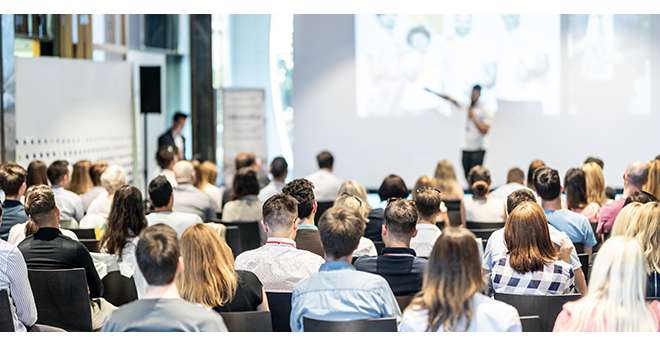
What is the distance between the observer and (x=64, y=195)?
23.6 feet

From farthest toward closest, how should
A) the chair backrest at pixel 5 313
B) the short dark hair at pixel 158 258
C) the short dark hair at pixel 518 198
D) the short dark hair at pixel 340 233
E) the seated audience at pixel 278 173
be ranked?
1. the seated audience at pixel 278 173
2. the short dark hair at pixel 518 198
3. the chair backrest at pixel 5 313
4. the short dark hair at pixel 340 233
5. the short dark hair at pixel 158 258

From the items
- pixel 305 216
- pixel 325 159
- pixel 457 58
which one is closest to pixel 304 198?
pixel 305 216

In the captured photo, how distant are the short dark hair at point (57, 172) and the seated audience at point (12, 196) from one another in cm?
92

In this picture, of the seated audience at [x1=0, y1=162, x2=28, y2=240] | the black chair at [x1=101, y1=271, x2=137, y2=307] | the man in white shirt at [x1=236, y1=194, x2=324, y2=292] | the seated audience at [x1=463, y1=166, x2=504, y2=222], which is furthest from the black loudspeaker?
the man in white shirt at [x1=236, y1=194, x2=324, y2=292]

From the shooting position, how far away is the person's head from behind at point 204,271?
383 cm

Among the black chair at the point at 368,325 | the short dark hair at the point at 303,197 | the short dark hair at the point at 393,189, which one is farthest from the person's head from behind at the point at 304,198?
the black chair at the point at 368,325

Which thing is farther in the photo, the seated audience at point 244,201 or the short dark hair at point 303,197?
the seated audience at point 244,201

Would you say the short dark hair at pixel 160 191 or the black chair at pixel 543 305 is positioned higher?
the short dark hair at pixel 160 191

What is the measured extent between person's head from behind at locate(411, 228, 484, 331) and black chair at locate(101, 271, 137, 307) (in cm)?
233

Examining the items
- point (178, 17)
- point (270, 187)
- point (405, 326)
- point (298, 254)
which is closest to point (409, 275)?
point (298, 254)

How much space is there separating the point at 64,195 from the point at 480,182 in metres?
2.86

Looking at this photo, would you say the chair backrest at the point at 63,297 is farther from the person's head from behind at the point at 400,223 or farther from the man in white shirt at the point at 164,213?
the person's head from behind at the point at 400,223

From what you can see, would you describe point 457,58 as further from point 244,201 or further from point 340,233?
point 340,233

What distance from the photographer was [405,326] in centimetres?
326
